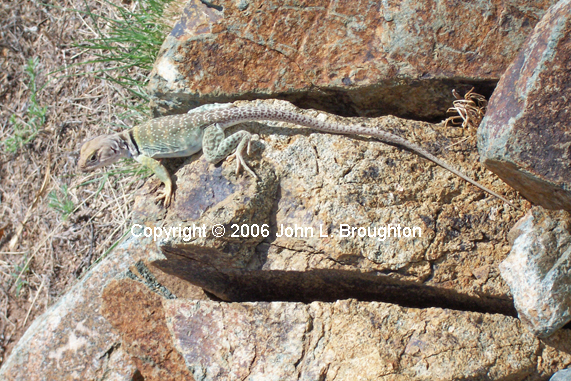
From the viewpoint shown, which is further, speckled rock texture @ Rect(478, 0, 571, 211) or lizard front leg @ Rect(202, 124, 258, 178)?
lizard front leg @ Rect(202, 124, 258, 178)

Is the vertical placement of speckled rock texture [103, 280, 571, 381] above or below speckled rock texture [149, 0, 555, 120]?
below

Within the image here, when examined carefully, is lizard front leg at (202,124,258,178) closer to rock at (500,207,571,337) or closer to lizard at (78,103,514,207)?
lizard at (78,103,514,207)

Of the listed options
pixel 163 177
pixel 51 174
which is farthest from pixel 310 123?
pixel 51 174

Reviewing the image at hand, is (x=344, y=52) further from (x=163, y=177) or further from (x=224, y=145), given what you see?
(x=163, y=177)

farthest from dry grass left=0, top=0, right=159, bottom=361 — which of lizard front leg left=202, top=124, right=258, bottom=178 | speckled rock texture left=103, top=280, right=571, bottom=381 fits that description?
speckled rock texture left=103, top=280, right=571, bottom=381

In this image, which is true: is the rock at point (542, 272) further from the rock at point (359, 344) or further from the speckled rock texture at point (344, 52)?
the speckled rock texture at point (344, 52)

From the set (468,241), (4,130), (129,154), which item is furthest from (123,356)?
(4,130)

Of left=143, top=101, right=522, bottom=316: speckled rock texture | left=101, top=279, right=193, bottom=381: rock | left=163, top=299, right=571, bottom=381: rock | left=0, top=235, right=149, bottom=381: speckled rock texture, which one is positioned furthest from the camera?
left=0, top=235, right=149, bottom=381: speckled rock texture

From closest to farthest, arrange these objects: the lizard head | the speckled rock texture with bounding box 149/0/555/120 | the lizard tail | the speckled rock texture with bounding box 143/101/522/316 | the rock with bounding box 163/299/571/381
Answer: the rock with bounding box 163/299/571/381
the speckled rock texture with bounding box 143/101/522/316
the lizard tail
the speckled rock texture with bounding box 149/0/555/120
the lizard head
